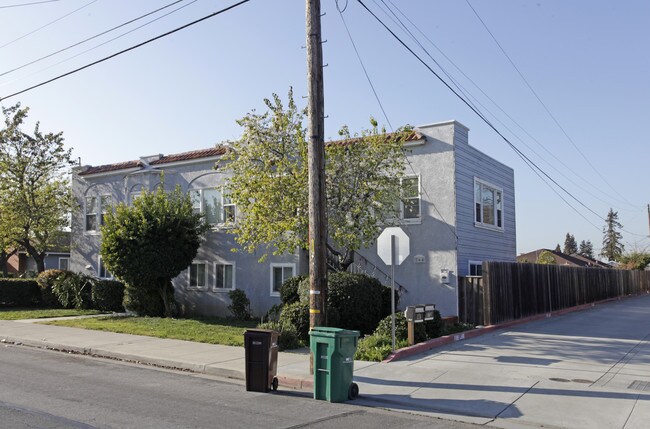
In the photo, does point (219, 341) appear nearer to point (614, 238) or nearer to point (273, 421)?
point (273, 421)

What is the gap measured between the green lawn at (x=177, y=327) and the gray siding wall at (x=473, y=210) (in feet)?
24.0

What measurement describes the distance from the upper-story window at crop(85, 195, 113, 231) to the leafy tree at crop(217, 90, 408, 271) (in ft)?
37.4

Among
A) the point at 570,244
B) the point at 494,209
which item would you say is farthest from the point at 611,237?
the point at 494,209

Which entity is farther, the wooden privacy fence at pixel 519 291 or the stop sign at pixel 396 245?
the wooden privacy fence at pixel 519 291

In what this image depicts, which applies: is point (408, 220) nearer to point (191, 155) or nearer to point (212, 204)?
point (212, 204)

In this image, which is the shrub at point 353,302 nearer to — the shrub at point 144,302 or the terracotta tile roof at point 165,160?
the terracotta tile roof at point 165,160

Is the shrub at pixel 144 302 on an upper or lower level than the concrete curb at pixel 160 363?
upper

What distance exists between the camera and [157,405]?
8273mm

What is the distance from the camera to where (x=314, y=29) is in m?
11.3

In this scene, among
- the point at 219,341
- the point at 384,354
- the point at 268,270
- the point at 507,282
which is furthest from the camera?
the point at 268,270

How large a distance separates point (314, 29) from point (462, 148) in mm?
8861

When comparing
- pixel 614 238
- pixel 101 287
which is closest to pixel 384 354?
pixel 101 287

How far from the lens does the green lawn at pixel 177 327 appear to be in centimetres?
1525

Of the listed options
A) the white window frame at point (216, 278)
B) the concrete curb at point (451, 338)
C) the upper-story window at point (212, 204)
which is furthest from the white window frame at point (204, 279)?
the concrete curb at point (451, 338)
